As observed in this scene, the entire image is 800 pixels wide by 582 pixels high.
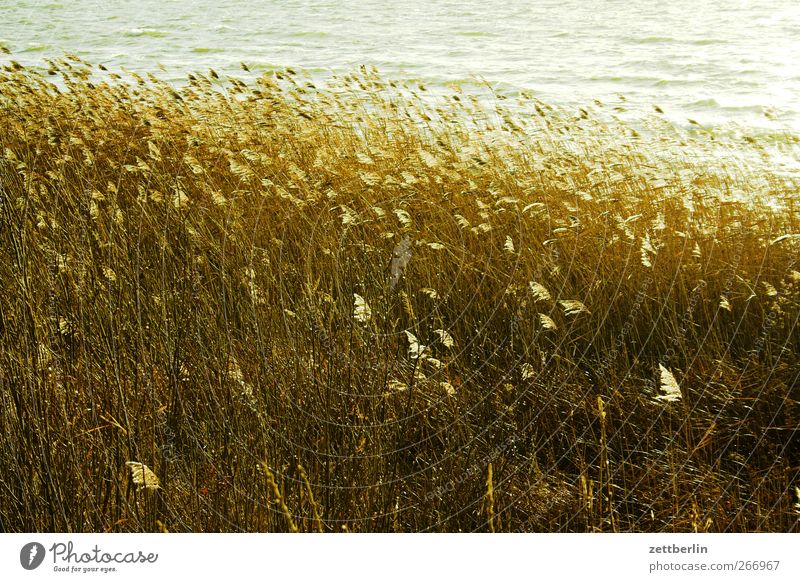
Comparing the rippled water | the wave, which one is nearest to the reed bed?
the rippled water

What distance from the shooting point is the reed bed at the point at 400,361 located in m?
1.99

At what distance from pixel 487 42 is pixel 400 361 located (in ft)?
22.1

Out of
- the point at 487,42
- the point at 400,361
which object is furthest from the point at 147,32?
the point at 400,361

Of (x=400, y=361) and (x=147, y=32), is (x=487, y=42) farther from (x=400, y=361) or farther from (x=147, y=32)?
(x=400, y=361)

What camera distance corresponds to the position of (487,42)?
28.1 ft

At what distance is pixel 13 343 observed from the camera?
2342 mm

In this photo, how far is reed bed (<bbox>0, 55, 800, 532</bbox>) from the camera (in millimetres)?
1992

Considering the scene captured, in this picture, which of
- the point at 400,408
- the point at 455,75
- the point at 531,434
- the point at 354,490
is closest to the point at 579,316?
the point at 531,434

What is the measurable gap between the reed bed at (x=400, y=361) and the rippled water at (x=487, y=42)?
3.02m

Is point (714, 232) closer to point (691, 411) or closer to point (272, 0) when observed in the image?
point (691, 411)

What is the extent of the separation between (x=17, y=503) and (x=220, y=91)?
404cm

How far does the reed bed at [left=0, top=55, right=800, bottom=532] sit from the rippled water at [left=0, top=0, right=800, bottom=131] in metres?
3.02

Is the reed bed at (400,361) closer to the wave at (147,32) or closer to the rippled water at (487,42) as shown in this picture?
the rippled water at (487,42)

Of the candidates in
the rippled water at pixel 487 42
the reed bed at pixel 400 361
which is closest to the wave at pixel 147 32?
the rippled water at pixel 487 42
